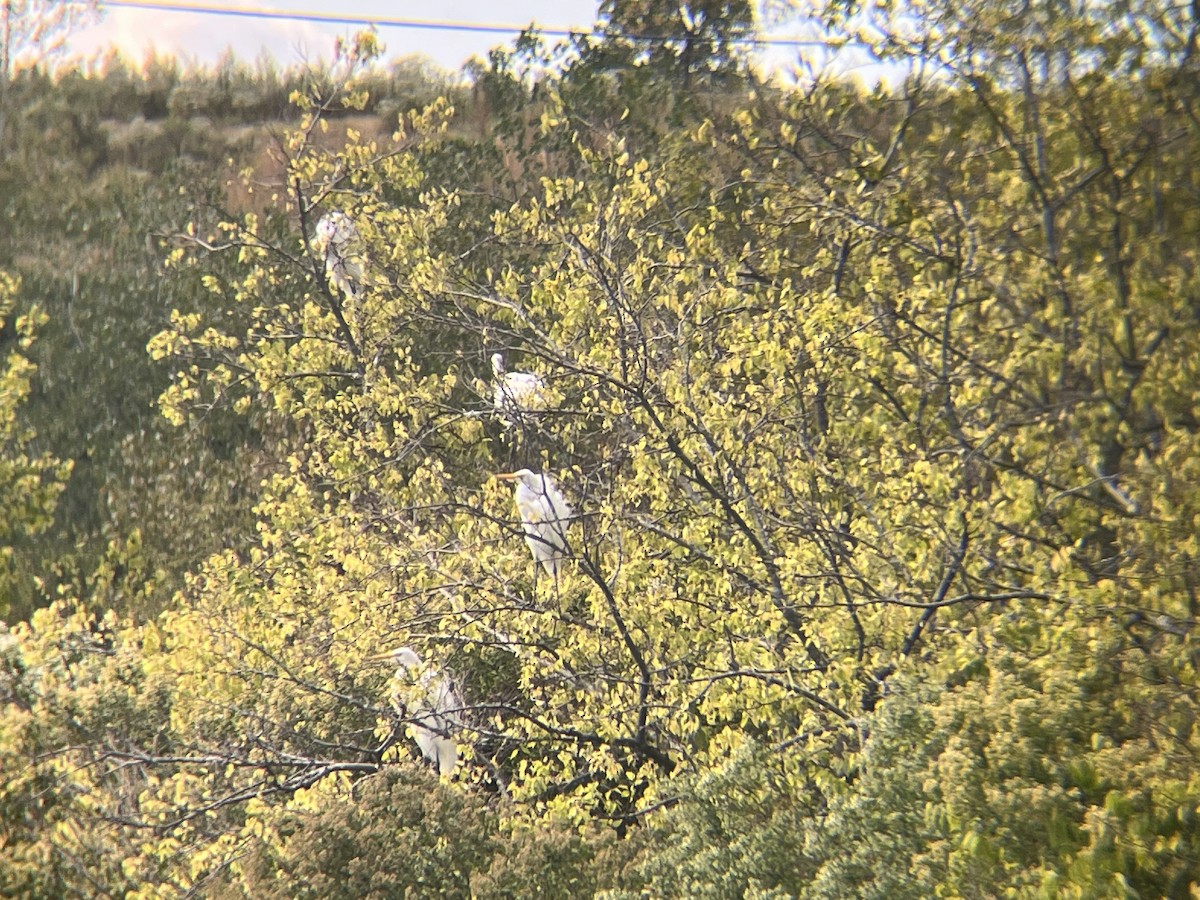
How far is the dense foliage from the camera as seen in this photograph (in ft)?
14.8

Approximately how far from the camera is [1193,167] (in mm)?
4930

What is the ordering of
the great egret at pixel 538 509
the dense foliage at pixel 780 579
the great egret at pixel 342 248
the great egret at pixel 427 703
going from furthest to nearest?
the great egret at pixel 342 248, the great egret at pixel 538 509, the great egret at pixel 427 703, the dense foliage at pixel 780 579

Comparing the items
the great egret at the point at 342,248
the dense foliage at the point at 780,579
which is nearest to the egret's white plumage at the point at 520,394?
the dense foliage at the point at 780,579

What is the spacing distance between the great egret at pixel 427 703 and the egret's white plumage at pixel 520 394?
5.12 feet

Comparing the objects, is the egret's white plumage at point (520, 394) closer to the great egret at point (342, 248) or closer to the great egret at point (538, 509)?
the great egret at point (538, 509)

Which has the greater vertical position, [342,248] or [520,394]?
[342,248]

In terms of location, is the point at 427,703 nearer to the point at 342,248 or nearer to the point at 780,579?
the point at 780,579

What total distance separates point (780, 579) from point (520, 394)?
10.6 feet

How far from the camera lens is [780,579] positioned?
268 inches

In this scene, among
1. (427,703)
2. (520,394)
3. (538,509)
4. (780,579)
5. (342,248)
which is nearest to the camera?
(780,579)

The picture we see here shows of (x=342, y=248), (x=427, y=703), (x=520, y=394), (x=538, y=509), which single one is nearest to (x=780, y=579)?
(x=538, y=509)

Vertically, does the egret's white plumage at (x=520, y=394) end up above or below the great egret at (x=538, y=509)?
above

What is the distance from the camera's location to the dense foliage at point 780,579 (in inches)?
177

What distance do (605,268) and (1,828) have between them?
17.1 feet
